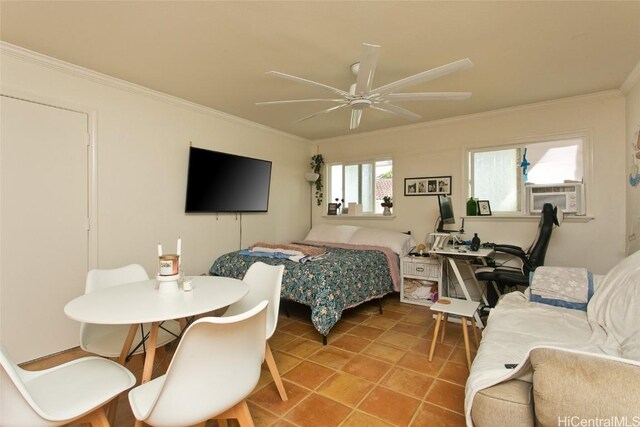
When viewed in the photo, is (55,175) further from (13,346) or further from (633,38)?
(633,38)

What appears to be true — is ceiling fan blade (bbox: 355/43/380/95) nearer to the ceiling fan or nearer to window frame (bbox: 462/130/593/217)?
the ceiling fan

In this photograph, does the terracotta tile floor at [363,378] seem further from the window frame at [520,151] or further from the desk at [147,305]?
the window frame at [520,151]

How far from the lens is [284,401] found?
1.93 meters

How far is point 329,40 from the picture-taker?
221 cm

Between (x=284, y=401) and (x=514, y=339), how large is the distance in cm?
141

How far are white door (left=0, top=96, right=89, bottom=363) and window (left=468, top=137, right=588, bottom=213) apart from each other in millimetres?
4379

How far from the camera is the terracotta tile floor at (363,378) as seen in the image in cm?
179

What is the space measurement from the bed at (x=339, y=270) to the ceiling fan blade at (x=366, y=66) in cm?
161

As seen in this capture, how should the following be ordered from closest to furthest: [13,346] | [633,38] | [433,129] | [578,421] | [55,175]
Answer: [578,421] < [633,38] < [13,346] < [55,175] < [433,129]

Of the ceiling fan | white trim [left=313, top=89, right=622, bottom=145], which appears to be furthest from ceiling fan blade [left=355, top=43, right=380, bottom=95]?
white trim [left=313, top=89, right=622, bottom=145]

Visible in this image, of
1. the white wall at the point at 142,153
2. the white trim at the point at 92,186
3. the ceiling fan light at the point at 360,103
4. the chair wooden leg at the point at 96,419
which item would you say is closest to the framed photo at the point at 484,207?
the ceiling fan light at the point at 360,103

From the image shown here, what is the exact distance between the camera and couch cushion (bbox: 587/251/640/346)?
163 centimetres

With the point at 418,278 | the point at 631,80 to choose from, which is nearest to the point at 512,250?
the point at 418,278

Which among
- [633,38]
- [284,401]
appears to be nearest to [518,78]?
[633,38]
